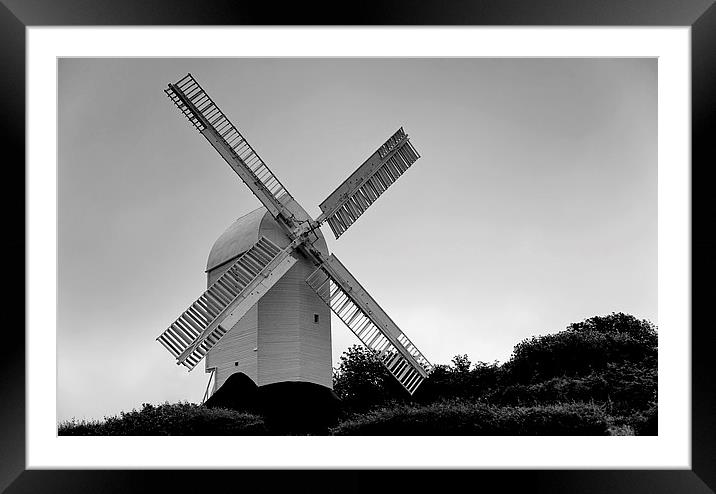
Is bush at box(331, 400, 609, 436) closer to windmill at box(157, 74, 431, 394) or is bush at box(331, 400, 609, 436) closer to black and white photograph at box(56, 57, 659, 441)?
black and white photograph at box(56, 57, 659, 441)

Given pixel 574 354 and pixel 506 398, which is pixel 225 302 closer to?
pixel 506 398

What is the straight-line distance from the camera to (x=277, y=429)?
1027 centimetres

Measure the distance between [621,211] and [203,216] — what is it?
6.50 meters

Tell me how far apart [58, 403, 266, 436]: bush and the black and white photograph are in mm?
48

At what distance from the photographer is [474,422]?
10352 millimetres

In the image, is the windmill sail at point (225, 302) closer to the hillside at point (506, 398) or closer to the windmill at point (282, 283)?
the windmill at point (282, 283)

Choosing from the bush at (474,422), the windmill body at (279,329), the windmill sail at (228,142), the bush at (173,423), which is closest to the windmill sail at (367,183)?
the windmill body at (279,329)

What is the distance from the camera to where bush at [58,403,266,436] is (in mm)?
10195

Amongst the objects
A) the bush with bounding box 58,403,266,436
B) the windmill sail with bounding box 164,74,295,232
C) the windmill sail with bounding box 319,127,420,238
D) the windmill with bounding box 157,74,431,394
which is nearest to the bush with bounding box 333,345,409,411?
the windmill with bounding box 157,74,431,394

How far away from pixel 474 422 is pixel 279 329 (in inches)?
101

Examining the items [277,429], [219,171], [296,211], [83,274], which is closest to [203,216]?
[219,171]
